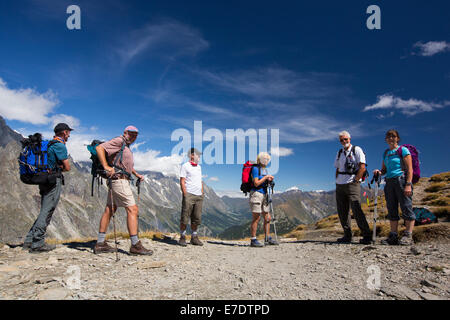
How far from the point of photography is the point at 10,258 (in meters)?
6.12

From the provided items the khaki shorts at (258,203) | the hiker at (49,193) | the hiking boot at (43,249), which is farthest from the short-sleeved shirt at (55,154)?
the khaki shorts at (258,203)

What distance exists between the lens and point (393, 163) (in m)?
7.98

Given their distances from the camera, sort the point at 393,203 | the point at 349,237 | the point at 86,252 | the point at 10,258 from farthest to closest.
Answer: the point at 349,237 < the point at 393,203 < the point at 86,252 < the point at 10,258

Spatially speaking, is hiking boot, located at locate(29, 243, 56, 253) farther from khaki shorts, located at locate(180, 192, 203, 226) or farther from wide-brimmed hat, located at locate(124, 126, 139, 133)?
khaki shorts, located at locate(180, 192, 203, 226)

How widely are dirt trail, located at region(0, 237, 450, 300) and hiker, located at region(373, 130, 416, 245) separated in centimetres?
72

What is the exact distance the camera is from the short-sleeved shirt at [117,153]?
6870mm

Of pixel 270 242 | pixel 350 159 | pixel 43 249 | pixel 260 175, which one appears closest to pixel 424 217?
pixel 350 159

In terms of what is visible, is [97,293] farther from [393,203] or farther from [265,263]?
[393,203]

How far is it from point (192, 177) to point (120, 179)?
125 inches

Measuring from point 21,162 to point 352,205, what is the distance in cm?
1031

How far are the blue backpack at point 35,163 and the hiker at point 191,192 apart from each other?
420cm

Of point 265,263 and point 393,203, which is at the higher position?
point 393,203
